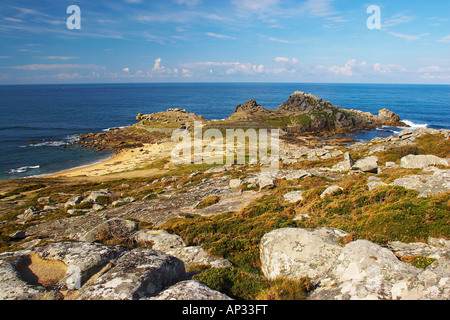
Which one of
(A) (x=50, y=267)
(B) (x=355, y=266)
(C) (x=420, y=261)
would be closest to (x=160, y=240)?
(A) (x=50, y=267)

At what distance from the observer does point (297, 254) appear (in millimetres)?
8852

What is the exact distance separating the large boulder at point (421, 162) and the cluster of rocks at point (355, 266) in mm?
15957

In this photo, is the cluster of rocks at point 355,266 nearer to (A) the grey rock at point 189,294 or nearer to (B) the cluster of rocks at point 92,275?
(A) the grey rock at point 189,294

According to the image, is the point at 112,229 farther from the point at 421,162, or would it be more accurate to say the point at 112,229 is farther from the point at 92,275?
the point at 421,162

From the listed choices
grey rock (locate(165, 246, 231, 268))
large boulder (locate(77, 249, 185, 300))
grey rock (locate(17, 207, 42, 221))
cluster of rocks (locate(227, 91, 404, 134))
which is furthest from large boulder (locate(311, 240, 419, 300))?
cluster of rocks (locate(227, 91, 404, 134))

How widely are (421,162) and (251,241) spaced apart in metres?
19.6

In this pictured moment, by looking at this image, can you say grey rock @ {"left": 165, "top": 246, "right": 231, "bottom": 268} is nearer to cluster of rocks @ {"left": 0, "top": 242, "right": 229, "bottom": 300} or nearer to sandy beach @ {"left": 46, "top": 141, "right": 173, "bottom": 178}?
cluster of rocks @ {"left": 0, "top": 242, "right": 229, "bottom": 300}

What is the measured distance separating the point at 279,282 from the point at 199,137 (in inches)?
3159

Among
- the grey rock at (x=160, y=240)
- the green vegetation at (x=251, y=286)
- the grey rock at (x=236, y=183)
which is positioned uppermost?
the green vegetation at (x=251, y=286)

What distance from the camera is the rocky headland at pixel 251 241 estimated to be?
6465 millimetres

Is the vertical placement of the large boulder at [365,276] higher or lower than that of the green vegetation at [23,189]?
higher

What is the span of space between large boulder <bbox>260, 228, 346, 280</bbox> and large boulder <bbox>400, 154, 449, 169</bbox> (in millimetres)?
18555

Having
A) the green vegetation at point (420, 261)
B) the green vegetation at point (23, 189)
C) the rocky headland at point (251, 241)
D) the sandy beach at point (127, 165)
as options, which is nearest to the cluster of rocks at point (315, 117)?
the sandy beach at point (127, 165)
